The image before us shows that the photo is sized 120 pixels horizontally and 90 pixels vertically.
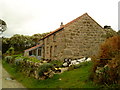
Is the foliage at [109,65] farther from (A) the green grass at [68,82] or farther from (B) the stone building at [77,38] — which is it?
(B) the stone building at [77,38]

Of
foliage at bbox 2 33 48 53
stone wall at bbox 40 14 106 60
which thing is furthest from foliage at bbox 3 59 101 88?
foliage at bbox 2 33 48 53

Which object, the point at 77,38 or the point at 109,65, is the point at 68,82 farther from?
the point at 77,38

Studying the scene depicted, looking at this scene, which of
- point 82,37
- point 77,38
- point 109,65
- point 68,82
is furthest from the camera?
point 82,37

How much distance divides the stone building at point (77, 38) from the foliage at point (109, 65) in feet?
33.9

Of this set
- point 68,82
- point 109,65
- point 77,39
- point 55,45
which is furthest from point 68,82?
point 55,45

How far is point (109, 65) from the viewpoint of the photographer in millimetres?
7012

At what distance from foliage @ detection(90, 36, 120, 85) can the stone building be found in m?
10.3

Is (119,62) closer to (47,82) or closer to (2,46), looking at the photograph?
(47,82)

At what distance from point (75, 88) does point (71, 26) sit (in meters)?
12.4

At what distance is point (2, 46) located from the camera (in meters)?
47.8

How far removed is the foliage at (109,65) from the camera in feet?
21.9

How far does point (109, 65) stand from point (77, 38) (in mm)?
12521

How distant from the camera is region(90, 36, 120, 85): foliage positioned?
6684 millimetres

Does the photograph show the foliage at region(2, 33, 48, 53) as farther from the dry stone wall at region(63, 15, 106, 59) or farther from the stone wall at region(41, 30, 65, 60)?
the dry stone wall at region(63, 15, 106, 59)
